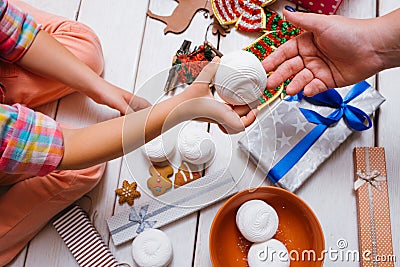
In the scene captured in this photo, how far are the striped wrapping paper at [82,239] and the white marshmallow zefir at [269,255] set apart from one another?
0.26 metres

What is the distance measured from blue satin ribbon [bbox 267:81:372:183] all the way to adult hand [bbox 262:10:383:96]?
0.19 feet

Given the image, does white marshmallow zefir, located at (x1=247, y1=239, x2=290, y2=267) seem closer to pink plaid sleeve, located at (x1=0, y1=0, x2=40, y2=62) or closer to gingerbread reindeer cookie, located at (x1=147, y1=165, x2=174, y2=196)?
gingerbread reindeer cookie, located at (x1=147, y1=165, x2=174, y2=196)

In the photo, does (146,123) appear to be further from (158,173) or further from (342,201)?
(342,201)

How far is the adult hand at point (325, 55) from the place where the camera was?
2.80 feet

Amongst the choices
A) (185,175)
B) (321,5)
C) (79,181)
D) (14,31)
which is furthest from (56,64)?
(321,5)

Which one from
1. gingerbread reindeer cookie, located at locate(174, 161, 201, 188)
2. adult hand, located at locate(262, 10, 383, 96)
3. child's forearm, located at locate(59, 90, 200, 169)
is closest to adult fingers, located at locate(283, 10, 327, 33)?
adult hand, located at locate(262, 10, 383, 96)

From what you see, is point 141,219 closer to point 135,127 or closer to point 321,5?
point 135,127

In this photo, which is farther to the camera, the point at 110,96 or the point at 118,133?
the point at 110,96

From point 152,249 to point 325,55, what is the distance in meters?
0.49

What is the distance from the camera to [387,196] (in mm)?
940

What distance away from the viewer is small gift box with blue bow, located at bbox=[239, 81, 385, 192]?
3.11ft

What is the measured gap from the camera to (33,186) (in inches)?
35.8

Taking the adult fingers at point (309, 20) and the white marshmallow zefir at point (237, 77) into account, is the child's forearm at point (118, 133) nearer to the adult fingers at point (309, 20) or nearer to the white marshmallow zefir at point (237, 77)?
the white marshmallow zefir at point (237, 77)

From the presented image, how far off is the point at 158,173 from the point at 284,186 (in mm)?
246
